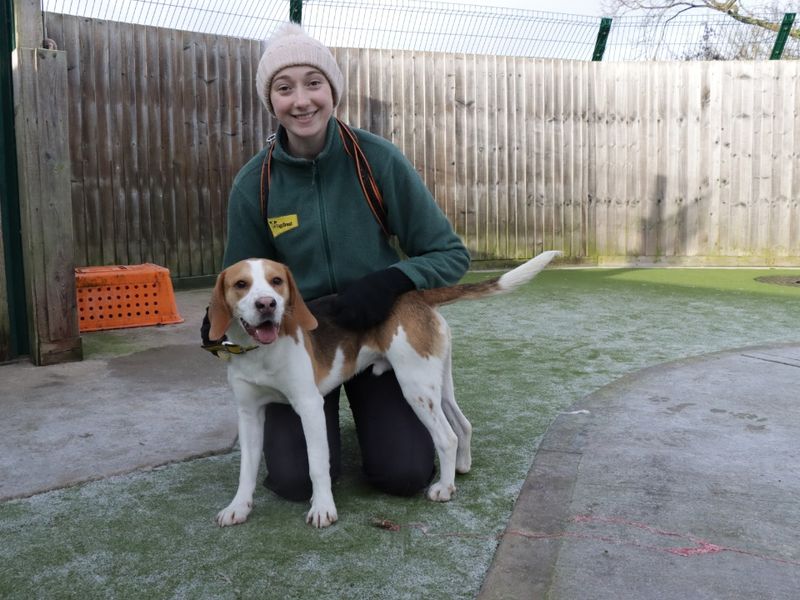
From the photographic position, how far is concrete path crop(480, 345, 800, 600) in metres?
2.06

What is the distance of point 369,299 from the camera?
8.70ft

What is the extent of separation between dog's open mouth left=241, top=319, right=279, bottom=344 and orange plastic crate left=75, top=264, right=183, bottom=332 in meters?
3.81

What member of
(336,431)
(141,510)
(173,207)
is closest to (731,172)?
(173,207)

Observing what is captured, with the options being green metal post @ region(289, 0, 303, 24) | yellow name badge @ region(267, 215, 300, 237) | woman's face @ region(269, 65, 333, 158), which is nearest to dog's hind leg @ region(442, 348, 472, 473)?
yellow name badge @ region(267, 215, 300, 237)

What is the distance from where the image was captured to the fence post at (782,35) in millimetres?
10078

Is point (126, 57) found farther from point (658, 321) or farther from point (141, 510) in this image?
point (141, 510)

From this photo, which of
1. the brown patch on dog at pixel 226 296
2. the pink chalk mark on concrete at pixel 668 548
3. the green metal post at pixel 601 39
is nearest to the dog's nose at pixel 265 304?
the brown patch on dog at pixel 226 296

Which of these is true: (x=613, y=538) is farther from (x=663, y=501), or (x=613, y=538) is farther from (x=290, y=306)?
(x=290, y=306)

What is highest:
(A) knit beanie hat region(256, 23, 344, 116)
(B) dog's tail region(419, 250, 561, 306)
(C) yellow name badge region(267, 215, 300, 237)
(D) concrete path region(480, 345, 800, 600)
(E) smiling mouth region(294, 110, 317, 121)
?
(A) knit beanie hat region(256, 23, 344, 116)

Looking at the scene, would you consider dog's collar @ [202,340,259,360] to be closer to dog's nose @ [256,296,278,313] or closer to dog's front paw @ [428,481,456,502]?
dog's nose @ [256,296,278,313]

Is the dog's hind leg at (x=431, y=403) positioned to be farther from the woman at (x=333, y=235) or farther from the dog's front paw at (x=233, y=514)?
the dog's front paw at (x=233, y=514)

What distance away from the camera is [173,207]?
744 cm

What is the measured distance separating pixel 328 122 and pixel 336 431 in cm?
114

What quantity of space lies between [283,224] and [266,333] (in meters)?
0.70
